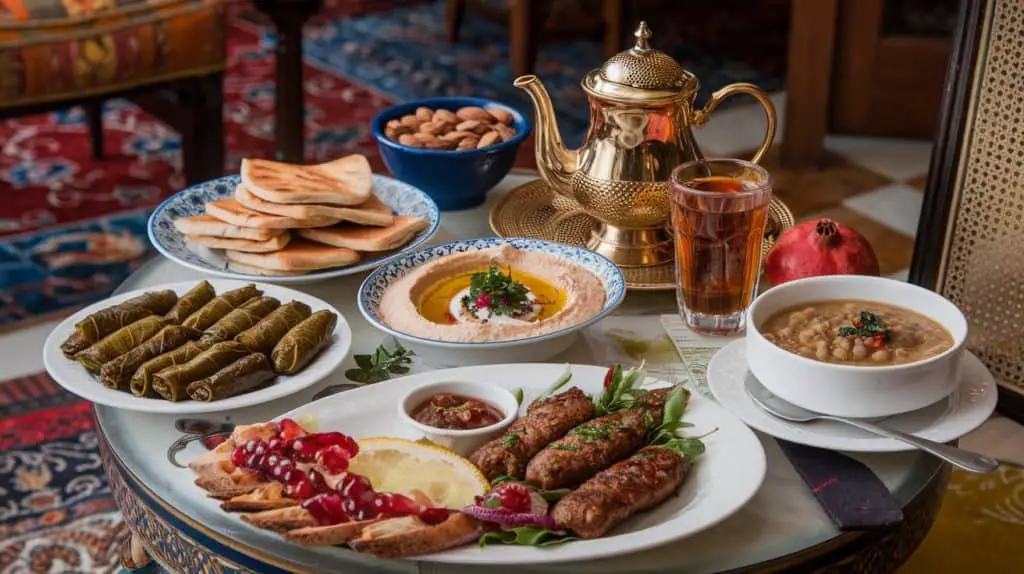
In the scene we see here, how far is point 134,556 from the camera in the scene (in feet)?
4.56

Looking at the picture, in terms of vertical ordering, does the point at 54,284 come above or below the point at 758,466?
below

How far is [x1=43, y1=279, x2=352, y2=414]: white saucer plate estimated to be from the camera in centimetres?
112

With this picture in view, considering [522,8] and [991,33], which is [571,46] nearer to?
[522,8]

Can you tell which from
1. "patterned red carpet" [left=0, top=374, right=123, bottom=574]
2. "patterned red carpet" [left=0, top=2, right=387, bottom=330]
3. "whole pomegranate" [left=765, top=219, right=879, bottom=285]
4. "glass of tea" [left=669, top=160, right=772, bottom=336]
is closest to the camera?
"glass of tea" [left=669, top=160, right=772, bottom=336]

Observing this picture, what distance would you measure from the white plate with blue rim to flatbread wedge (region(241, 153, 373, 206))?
0.05 meters

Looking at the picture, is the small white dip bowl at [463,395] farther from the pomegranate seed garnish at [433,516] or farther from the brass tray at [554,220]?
the brass tray at [554,220]

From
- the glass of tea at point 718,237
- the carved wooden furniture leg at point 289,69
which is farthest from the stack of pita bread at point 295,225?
the carved wooden furniture leg at point 289,69

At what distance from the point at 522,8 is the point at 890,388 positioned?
2889 mm

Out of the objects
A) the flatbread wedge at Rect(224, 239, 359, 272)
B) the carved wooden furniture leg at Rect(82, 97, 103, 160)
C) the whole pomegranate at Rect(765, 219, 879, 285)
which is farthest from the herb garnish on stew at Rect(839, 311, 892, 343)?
the carved wooden furniture leg at Rect(82, 97, 103, 160)

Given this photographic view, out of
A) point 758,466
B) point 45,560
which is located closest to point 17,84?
point 45,560

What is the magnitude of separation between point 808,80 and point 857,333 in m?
2.33

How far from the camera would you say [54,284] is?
271 cm

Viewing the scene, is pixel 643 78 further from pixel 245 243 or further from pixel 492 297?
pixel 245 243

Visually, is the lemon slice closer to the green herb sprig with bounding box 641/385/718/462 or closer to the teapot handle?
the green herb sprig with bounding box 641/385/718/462
